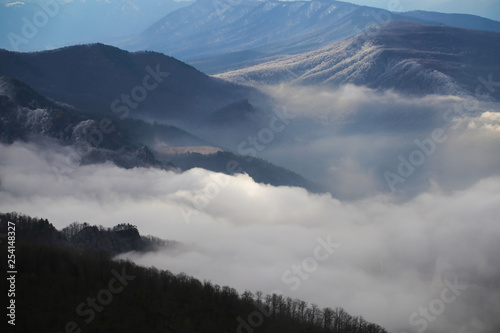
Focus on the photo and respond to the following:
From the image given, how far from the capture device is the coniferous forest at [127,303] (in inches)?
4245

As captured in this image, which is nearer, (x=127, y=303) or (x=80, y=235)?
(x=127, y=303)

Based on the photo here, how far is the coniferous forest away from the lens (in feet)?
354

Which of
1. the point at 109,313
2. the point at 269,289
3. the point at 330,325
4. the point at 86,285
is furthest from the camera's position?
the point at 269,289

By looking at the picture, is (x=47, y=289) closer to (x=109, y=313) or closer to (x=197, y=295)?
(x=109, y=313)

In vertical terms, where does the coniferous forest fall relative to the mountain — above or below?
below

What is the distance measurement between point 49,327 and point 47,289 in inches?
461

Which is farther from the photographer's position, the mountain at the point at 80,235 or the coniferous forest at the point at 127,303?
the mountain at the point at 80,235

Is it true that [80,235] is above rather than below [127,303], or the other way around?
above

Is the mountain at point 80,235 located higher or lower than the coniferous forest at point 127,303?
higher

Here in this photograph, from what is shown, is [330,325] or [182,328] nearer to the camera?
[182,328]

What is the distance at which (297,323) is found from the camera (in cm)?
12600

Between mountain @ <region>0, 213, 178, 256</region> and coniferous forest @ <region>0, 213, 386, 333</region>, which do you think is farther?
mountain @ <region>0, 213, 178, 256</region>

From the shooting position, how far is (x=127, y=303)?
116312 millimetres

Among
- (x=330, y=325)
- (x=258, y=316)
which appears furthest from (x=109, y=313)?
(x=330, y=325)
